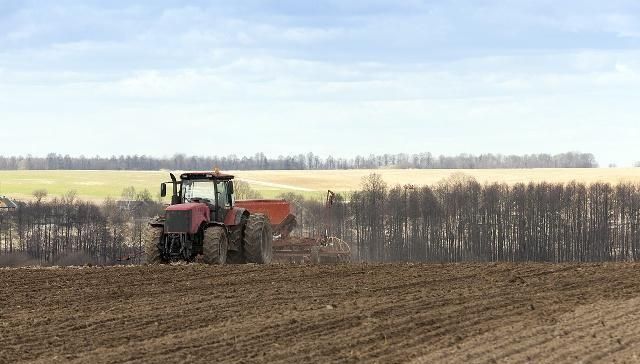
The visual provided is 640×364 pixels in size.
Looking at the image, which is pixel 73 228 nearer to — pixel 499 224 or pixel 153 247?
pixel 499 224

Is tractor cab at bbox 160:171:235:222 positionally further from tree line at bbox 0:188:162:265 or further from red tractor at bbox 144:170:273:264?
tree line at bbox 0:188:162:265

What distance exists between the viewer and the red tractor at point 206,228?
2414cm

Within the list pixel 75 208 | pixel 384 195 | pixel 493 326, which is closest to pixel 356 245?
pixel 384 195

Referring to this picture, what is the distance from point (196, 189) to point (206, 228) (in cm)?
161

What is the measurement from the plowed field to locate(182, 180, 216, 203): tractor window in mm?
4532

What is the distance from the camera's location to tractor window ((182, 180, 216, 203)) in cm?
2577

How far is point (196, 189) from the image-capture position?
2583 cm

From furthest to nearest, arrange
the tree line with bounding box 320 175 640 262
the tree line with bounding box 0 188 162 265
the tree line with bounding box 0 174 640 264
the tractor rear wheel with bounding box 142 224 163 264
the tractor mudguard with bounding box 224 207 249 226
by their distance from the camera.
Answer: the tree line with bounding box 320 175 640 262 < the tree line with bounding box 0 174 640 264 < the tree line with bounding box 0 188 162 265 < the tractor mudguard with bounding box 224 207 249 226 < the tractor rear wheel with bounding box 142 224 163 264

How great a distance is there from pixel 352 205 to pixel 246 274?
86629 millimetres

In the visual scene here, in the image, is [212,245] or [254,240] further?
[254,240]

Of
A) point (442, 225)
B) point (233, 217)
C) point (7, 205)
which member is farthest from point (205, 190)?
point (7, 205)

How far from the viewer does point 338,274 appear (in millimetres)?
20516

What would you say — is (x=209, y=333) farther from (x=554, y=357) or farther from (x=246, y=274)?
(x=246, y=274)

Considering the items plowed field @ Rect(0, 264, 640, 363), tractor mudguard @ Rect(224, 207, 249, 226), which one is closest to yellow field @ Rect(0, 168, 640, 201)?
tractor mudguard @ Rect(224, 207, 249, 226)
